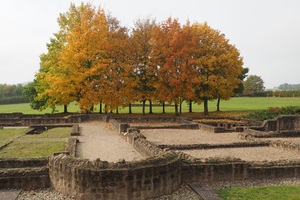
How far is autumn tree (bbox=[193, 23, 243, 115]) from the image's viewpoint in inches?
1342

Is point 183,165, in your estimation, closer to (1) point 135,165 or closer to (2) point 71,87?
(1) point 135,165

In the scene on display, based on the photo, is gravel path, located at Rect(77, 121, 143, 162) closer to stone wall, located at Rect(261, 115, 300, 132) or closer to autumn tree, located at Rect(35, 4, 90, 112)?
autumn tree, located at Rect(35, 4, 90, 112)

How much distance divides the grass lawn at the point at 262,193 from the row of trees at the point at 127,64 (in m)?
20.9

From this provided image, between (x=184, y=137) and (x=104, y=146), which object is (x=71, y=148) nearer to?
(x=104, y=146)

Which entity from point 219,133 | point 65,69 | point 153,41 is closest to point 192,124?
point 219,133

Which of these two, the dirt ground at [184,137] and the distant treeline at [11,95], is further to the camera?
the distant treeline at [11,95]

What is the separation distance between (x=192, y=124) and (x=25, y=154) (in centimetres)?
1488

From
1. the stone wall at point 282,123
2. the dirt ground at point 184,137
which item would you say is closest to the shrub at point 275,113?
the stone wall at point 282,123

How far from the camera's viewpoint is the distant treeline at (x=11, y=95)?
263ft

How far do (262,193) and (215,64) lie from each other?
1001 inches

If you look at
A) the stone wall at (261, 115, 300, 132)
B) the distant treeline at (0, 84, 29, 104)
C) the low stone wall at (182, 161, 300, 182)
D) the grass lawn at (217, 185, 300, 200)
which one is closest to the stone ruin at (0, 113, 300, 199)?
the low stone wall at (182, 161, 300, 182)

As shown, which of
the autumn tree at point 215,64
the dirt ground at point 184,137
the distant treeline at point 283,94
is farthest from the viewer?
the distant treeline at point 283,94

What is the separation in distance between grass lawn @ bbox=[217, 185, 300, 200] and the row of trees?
20876mm

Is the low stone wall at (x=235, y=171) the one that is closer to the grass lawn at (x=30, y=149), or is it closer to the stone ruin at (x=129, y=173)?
the stone ruin at (x=129, y=173)
